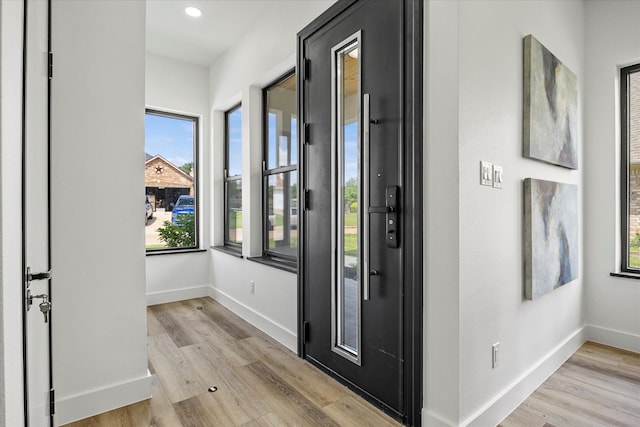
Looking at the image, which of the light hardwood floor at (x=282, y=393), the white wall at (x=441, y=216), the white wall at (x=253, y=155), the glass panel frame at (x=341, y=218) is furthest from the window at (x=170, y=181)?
the white wall at (x=441, y=216)

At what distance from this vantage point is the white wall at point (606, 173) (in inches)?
103

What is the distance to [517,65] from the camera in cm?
192

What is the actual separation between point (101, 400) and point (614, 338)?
3549mm

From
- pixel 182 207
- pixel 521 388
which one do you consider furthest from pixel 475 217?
pixel 182 207

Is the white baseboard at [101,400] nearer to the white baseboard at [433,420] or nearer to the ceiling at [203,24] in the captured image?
the white baseboard at [433,420]

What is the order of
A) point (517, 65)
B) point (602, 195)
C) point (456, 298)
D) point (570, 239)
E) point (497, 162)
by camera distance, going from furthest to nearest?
point (602, 195)
point (570, 239)
point (517, 65)
point (497, 162)
point (456, 298)

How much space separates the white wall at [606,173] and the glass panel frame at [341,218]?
81.5 inches

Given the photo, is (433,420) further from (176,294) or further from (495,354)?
(176,294)

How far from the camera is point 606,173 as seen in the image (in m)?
2.73

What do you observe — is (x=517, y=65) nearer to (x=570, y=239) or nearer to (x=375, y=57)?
(x=375, y=57)

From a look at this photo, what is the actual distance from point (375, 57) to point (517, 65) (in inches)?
30.8

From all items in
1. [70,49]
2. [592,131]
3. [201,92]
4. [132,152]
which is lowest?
[132,152]

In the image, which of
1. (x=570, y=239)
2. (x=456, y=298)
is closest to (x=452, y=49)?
(x=456, y=298)

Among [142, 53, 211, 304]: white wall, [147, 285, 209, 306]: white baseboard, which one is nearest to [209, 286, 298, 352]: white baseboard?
[147, 285, 209, 306]: white baseboard
